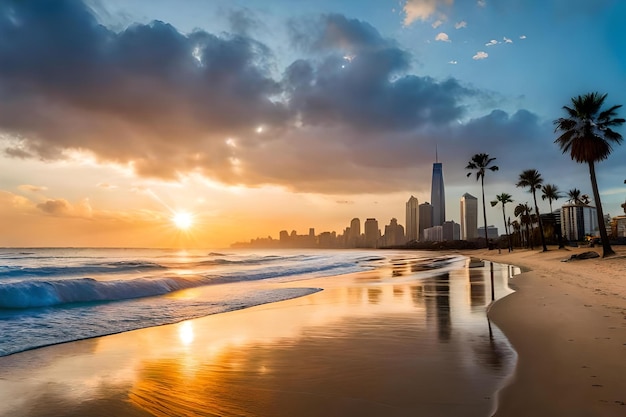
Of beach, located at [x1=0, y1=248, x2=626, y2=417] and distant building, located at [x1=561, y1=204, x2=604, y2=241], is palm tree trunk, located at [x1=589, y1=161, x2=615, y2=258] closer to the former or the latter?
beach, located at [x1=0, y1=248, x2=626, y2=417]

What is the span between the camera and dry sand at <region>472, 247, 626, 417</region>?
506 cm

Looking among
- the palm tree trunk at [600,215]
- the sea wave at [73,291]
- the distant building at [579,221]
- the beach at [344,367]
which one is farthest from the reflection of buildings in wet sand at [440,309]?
the distant building at [579,221]

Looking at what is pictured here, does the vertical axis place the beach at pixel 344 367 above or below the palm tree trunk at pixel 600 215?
below

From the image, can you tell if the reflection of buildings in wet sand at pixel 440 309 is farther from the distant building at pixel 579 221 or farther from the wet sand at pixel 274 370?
the distant building at pixel 579 221

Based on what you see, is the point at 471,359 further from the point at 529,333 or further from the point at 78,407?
the point at 78,407

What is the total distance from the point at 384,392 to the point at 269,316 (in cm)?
787

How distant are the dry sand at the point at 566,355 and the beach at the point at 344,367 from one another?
0.09 ft

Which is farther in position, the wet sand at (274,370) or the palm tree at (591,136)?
the palm tree at (591,136)

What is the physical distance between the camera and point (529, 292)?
1708 cm

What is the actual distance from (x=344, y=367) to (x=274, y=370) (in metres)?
1.21

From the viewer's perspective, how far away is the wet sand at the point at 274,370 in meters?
5.39

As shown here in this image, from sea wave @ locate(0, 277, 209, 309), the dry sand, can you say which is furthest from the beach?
sea wave @ locate(0, 277, 209, 309)

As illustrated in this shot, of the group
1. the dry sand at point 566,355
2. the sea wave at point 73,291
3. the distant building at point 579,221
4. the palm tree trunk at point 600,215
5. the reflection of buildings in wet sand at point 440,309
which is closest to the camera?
the dry sand at point 566,355

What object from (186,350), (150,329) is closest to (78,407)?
(186,350)
